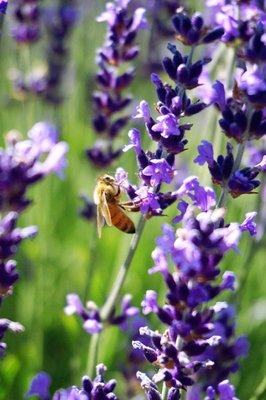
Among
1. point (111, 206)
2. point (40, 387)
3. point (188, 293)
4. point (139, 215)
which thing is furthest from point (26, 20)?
point (188, 293)

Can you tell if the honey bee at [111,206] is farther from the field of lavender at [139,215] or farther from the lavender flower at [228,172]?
the lavender flower at [228,172]

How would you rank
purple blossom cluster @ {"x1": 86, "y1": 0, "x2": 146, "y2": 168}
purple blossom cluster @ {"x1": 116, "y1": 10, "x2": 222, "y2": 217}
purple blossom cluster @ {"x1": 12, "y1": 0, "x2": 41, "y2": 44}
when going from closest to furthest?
purple blossom cluster @ {"x1": 116, "y1": 10, "x2": 222, "y2": 217}
purple blossom cluster @ {"x1": 86, "y1": 0, "x2": 146, "y2": 168}
purple blossom cluster @ {"x1": 12, "y1": 0, "x2": 41, "y2": 44}

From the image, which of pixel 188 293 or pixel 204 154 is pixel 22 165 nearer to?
pixel 204 154

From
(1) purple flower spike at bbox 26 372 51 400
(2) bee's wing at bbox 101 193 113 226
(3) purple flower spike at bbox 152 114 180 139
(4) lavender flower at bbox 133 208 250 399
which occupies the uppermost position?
(3) purple flower spike at bbox 152 114 180 139

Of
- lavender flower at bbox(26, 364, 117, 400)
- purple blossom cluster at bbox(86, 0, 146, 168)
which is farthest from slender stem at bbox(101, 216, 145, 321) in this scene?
purple blossom cluster at bbox(86, 0, 146, 168)

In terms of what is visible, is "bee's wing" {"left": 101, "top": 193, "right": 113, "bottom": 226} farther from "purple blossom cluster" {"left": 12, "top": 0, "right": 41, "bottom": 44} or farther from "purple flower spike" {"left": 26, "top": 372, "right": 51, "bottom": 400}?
"purple blossom cluster" {"left": 12, "top": 0, "right": 41, "bottom": 44}

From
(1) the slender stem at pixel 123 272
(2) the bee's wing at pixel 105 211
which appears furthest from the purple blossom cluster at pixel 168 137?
(2) the bee's wing at pixel 105 211

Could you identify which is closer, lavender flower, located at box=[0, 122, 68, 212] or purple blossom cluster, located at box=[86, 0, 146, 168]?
lavender flower, located at box=[0, 122, 68, 212]

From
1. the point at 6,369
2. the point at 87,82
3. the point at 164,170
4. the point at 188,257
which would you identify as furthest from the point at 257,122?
the point at 87,82
